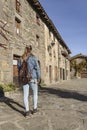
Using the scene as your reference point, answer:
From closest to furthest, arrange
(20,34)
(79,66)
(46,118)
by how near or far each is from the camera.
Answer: (46,118), (20,34), (79,66)

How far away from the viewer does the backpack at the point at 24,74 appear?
724cm

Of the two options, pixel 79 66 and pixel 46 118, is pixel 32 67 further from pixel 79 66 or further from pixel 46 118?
pixel 79 66

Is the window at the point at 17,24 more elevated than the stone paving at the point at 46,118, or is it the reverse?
the window at the point at 17,24

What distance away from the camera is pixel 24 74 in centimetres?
728

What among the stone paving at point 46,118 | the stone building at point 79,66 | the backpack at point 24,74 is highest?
the stone building at point 79,66

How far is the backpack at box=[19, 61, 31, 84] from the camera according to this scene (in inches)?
285

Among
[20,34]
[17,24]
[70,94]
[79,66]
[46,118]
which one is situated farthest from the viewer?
[79,66]

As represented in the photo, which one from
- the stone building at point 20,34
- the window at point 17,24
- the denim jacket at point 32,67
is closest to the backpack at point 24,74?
the denim jacket at point 32,67

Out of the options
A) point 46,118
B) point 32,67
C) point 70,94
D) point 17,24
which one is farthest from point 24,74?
point 17,24

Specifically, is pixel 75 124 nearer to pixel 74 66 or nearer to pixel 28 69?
pixel 28 69

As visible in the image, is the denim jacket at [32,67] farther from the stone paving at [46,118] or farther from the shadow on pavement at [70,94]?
the shadow on pavement at [70,94]

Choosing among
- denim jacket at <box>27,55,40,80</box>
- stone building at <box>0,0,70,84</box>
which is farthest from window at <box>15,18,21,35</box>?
denim jacket at <box>27,55,40,80</box>

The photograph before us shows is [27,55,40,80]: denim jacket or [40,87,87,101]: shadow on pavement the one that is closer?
[27,55,40,80]: denim jacket

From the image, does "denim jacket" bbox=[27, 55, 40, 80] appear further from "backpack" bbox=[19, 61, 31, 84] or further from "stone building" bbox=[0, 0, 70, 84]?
"stone building" bbox=[0, 0, 70, 84]
